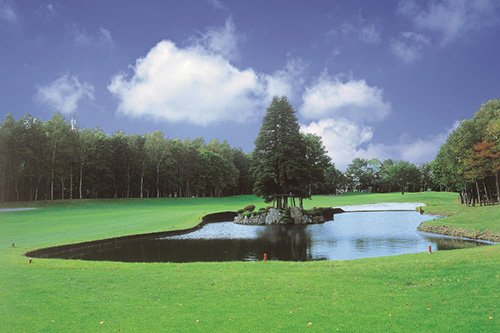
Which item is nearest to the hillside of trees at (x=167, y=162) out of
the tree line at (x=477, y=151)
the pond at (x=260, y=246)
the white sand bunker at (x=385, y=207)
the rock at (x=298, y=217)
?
the tree line at (x=477, y=151)

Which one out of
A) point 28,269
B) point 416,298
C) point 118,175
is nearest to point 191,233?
point 28,269

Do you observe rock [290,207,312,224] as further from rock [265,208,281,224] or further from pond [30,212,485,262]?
pond [30,212,485,262]

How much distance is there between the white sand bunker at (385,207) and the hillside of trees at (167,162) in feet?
23.6

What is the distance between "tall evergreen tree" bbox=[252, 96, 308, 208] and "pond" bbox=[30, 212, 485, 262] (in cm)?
1552

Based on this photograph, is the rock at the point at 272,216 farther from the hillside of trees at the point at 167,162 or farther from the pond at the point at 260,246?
the pond at the point at 260,246

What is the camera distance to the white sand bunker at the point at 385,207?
63.7 metres

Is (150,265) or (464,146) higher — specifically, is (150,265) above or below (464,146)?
below

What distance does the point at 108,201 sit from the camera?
62.4 meters

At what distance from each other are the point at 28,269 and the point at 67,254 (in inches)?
322

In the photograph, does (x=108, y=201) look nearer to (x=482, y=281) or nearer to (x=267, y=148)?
(x=267, y=148)

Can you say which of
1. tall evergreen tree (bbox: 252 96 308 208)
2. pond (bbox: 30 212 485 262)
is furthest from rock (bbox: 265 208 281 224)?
pond (bbox: 30 212 485 262)

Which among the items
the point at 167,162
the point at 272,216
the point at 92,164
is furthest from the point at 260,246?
the point at 167,162

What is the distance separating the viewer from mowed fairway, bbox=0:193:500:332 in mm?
8258

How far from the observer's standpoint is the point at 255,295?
10562 millimetres
